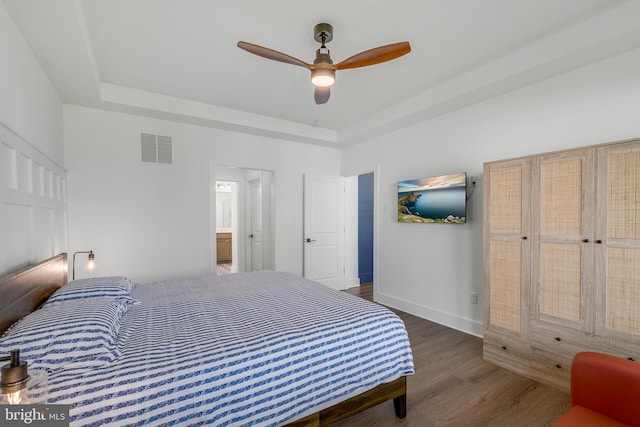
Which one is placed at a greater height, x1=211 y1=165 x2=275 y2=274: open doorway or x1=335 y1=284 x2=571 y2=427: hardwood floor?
x1=211 y1=165 x2=275 y2=274: open doorway

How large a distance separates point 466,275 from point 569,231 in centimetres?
126

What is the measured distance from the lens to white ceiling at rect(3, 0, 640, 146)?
6.56 feet

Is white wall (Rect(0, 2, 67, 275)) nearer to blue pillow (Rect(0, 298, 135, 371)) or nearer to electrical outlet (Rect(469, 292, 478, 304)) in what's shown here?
blue pillow (Rect(0, 298, 135, 371))

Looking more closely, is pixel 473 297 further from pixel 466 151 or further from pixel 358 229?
pixel 358 229

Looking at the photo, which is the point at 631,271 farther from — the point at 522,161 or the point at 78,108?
the point at 78,108

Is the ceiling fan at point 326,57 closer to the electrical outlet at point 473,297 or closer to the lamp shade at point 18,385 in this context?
the lamp shade at point 18,385

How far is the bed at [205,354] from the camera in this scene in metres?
1.20

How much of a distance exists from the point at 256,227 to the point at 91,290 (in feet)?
12.2

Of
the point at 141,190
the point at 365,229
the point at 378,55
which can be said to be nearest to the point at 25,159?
the point at 141,190

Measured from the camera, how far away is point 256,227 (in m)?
5.74

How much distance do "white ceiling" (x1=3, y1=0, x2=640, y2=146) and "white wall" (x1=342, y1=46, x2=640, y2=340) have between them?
18 cm

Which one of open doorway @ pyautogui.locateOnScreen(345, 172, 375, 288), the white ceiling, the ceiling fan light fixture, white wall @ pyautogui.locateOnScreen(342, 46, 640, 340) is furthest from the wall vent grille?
open doorway @ pyautogui.locateOnScreen(345, 172, 375, 288)

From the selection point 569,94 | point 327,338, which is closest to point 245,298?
point 327,338

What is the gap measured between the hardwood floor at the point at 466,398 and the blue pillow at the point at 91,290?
1.84 m
